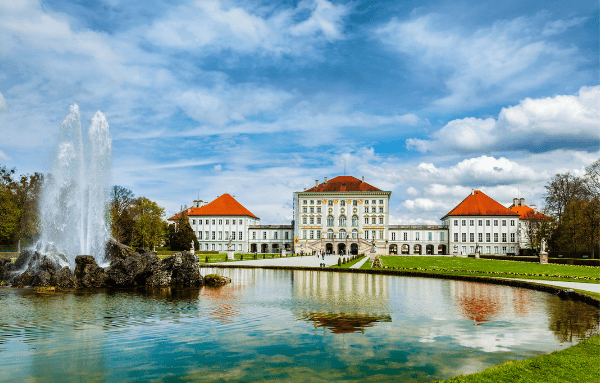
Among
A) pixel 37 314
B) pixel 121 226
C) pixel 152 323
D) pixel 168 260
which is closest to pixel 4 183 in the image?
pixel 121 226

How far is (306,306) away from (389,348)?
18.8 feet

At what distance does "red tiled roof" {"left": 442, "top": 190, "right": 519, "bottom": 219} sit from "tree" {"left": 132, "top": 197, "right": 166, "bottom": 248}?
54.1 m

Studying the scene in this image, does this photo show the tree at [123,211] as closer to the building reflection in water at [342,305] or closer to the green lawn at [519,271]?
the green lawn at [519,271]

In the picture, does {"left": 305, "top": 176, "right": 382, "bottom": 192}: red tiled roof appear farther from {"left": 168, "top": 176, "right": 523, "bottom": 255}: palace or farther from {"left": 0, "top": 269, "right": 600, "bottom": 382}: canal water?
{"left": 0, "top": 269, "right": 600, "bottom": 382}: canal water

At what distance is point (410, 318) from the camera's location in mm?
12727

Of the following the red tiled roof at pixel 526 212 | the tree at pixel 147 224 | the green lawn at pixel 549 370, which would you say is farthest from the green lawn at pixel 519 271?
the red tiled roof at pixel 526 212

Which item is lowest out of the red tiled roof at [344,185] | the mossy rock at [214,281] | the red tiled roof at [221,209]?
the mossy rock at [214,281]

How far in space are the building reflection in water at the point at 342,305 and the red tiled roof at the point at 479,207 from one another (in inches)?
2663

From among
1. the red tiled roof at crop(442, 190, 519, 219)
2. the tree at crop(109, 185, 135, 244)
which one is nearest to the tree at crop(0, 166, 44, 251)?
the tree at crop(109, 185, 135, 244)

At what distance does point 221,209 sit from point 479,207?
163 feet

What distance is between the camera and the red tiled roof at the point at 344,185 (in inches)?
3378

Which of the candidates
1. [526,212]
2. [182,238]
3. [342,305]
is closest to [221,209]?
[182,238]

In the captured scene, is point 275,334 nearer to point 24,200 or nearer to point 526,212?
point 24,200

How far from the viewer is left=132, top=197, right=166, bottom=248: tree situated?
183ft
